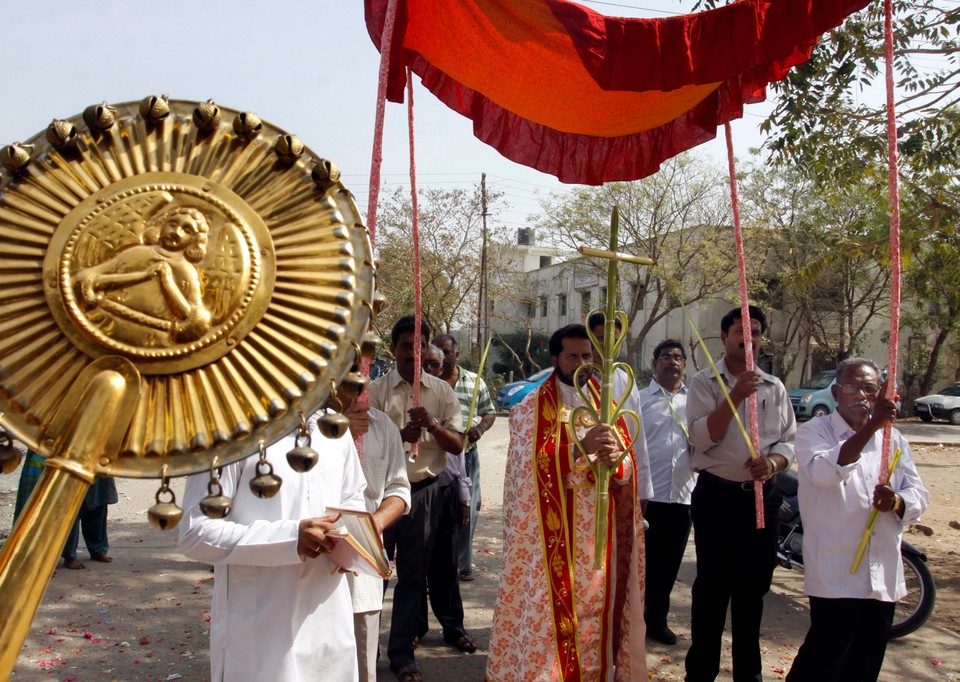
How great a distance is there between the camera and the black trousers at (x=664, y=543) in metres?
5.62

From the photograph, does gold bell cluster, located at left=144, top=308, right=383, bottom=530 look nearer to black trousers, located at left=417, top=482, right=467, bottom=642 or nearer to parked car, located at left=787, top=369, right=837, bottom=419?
black trousers, located at left=417, top=482, right=467, bottom=642

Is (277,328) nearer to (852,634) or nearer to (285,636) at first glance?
(285,636)

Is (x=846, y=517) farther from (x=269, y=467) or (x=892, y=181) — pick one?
(x=269, y=467)

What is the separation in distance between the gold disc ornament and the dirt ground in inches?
158

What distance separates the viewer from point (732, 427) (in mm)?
4320

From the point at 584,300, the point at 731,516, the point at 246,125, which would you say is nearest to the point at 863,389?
the point at 731,516

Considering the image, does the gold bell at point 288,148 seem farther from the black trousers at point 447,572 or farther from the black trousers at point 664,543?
the black trousers at point 664,543

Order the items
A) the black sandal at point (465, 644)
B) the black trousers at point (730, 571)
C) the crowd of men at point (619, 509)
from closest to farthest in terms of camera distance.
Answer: the crowd of men at point (619, 509)
the black trousers at point (730, 571)
the black sandal at point (465, 644)

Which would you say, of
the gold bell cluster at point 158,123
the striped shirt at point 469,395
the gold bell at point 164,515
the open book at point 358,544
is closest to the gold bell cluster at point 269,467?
the gold bell at point 164,515

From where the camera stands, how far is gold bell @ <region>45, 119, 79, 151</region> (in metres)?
1.11

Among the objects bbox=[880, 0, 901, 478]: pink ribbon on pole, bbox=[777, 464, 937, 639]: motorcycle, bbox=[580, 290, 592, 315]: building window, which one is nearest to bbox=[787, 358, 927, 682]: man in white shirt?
bbox=[880, 0, 901, 478]: pink ribbon on pole

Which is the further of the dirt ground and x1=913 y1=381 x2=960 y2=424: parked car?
x1=913 y1=381 x2=960 y2=424: parked car

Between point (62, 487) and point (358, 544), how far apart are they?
58.0 inches

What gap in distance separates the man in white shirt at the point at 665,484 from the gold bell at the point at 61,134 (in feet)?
15.2
